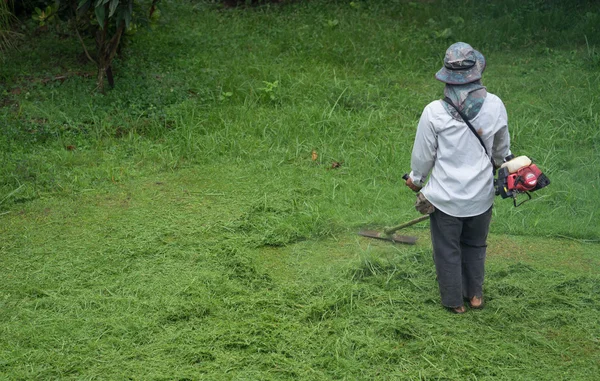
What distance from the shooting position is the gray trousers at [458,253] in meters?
4.29

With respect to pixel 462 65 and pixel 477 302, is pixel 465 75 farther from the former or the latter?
pixel 477 302

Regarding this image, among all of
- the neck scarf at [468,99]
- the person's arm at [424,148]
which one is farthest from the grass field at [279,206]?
the neck scarf at [468,99]

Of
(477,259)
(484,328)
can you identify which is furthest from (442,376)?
(477,259)

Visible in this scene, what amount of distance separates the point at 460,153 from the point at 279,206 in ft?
6.84

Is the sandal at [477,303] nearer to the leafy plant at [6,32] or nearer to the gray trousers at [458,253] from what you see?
the gray trousers at [458,253]

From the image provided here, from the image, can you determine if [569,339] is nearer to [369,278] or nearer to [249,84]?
[369,278]

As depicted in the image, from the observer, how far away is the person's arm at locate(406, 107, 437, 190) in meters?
4.18

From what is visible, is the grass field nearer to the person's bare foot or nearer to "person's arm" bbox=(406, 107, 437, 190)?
the person's bare foot

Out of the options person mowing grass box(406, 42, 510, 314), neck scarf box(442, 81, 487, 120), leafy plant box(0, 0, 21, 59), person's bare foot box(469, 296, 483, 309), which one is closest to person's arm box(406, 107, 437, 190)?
person mowing grass box(406, 42, 510, 314)

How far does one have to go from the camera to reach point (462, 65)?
410 centimetres

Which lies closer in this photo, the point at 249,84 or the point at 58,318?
the point at 58,318

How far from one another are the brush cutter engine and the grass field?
847 millimetres

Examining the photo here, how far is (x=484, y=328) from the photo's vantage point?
430 cm

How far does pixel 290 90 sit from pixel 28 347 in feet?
15.1
